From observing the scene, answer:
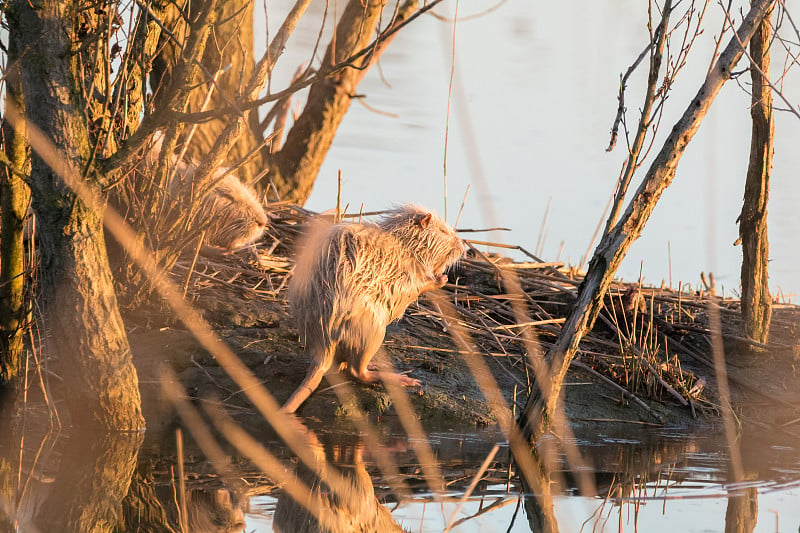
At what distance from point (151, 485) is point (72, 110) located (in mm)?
1516

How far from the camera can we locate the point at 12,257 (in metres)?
4.62

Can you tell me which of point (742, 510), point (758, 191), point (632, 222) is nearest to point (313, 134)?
point (758, 191)

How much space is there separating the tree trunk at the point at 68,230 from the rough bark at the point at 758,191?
128 inches

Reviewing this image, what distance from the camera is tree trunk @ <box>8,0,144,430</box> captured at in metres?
4.07

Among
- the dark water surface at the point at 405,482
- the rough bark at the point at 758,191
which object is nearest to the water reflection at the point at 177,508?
the dark water surface at the point at 405,482

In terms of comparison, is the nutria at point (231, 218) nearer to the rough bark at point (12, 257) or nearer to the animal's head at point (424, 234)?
the animal's head at point (424, 234)

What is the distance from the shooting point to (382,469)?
428 cm

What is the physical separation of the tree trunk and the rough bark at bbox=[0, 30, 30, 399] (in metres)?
0.40

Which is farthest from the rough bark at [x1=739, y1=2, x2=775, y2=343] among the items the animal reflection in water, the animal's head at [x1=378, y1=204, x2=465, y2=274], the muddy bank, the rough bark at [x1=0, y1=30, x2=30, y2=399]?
the rough bark at [x1=0, y1=30, x2=30, y2=399]

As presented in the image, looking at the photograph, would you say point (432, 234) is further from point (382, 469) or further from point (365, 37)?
point (365, 37)

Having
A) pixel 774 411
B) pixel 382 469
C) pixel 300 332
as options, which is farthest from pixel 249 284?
pixel 774 411

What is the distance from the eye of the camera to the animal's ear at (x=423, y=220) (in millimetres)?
5211

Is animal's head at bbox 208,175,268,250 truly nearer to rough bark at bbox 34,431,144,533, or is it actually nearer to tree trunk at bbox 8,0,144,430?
tree trunk at bbox 8,0,144,430

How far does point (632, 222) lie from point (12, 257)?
276 centimetres
